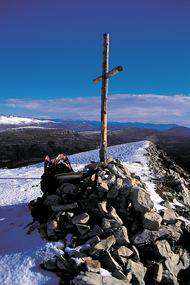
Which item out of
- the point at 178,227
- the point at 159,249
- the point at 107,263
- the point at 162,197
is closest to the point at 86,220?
the point at 107,263

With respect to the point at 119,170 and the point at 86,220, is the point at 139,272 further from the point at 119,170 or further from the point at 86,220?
the point at 119,170

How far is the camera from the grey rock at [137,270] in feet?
43.8

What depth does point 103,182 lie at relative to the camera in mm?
16250

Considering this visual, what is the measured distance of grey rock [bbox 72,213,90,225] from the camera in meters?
14.8

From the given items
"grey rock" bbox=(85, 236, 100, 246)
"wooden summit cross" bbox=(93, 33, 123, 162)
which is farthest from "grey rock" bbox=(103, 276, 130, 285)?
"wooden summit cross" bbox=(93, 33, 123, 162)

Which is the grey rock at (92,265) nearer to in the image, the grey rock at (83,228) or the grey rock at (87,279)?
the grey rock at (87,279)

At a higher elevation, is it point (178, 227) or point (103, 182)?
point (103, 182)

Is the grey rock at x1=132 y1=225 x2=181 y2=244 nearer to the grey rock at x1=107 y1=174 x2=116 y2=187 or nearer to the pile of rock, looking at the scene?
the pile of rock

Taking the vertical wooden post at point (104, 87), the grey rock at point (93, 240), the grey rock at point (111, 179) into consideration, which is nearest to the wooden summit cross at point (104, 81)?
the vertical wooden post at point (104, 87)

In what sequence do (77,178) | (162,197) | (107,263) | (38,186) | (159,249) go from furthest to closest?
1. (38,186)
2. (162,197)
3. (77,178)
4. (159,249)
5. (107,263)

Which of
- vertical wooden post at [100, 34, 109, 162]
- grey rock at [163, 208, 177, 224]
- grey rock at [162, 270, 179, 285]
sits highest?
vertical wooden post at [100, 34, 109, 162]

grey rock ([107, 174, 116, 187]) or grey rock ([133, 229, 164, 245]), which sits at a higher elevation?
grey rock ([107, 174, 116, 187])

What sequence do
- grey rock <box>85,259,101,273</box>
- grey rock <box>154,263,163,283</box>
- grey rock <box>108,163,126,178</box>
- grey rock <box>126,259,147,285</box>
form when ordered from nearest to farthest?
grey rock <box>85,259,101,273</box>
grey rock <box>126,259,147,285</box>
grey rock <box>154,263,163,283</box>
grey rock <box>108,163,126,178</box>

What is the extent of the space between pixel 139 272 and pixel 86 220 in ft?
8.90
